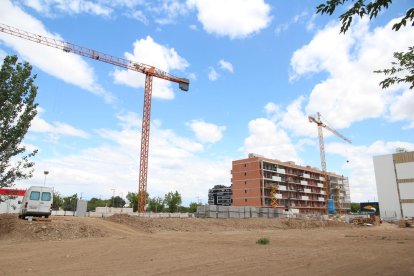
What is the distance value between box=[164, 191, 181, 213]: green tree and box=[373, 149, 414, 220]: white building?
52300mm

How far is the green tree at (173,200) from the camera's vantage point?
301 feet

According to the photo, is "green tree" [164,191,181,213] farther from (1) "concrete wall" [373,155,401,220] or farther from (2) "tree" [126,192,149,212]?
(1) "concrete wall" [373,155,401,220]

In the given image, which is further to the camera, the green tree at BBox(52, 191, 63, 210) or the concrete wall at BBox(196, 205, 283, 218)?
the green tree at BBox(52, 191, 63, 210)

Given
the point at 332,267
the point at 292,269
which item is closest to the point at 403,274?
the point at 332,267

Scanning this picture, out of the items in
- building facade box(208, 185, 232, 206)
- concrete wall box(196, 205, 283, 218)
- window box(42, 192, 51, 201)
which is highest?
building facade box(208, 185, 232, 206)

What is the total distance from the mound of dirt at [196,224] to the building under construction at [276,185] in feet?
122

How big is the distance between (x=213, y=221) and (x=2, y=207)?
37.0 metres

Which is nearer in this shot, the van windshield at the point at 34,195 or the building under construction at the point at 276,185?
the van windshield at the point at 34,195

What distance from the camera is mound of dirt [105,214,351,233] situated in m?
32.4

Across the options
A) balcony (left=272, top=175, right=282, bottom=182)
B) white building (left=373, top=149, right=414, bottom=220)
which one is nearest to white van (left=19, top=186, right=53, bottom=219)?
white building (left=373, top=149, right=414, bottom=220)

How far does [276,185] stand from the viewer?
9588 cm

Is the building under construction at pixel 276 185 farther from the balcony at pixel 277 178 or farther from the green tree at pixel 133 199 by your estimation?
the green tree at pixel 133 199

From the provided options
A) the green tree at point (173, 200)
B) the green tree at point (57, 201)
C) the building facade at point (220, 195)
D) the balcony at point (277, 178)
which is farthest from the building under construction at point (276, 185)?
the green tree at point (57, 201)

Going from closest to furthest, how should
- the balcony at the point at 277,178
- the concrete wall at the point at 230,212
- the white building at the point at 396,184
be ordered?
the concrete wall at the point at 230,212 → the white building at the point at 396,184 → the balcony at the point at 277,178
